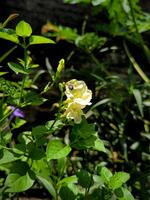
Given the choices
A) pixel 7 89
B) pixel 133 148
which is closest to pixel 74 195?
pixel 7 89

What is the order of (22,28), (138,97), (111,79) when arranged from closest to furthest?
(22,28), (138,97), (111,79)

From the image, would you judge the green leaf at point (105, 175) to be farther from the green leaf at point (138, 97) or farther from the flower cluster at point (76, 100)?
the green leaf at point (138, 97)

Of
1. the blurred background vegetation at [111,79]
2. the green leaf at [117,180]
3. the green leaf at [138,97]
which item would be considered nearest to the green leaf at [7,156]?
the green leaf at [117,180]

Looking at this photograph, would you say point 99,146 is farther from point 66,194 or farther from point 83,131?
point 66,194

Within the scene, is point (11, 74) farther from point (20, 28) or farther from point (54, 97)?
point (20, 28)

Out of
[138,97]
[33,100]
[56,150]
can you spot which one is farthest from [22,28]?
[138,97]

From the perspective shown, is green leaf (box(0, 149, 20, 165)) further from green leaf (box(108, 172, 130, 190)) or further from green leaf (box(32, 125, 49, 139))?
green leaf (box(108, 172, 130, 190))
